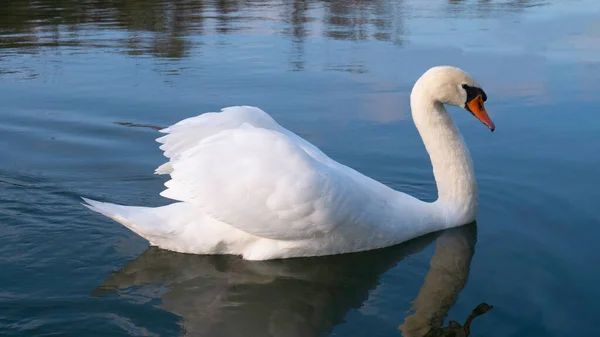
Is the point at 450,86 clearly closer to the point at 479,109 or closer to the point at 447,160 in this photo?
the point at 479,109

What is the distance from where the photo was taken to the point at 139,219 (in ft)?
17.6

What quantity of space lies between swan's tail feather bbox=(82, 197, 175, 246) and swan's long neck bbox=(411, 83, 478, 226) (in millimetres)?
2023

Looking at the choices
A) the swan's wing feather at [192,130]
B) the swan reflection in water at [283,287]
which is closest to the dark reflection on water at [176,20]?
the swan's wing feather at [192,130]

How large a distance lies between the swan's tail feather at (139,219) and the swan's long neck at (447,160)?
79.7 inches

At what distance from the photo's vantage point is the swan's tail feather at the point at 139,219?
→ 5336mm

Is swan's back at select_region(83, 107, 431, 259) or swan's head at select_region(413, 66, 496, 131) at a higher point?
swan's head at select_region(413, 66, 496, 131)

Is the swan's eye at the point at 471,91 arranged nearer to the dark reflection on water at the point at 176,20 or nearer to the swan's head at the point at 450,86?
the swan's head at the point at 450,86

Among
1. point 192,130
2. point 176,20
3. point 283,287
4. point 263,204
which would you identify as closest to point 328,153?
point 192,130

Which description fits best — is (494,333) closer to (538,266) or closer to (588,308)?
(588,308)

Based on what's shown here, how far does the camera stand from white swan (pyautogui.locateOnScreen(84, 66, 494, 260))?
5129mm

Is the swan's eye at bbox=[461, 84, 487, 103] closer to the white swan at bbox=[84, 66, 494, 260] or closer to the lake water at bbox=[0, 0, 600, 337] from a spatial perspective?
the white swan at bbox=[84, 66, 494, 260]

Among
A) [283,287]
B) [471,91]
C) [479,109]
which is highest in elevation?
[471,91]

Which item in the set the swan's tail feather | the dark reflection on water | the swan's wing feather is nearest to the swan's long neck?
the swan's wing feather

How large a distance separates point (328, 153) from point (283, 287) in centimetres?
292
